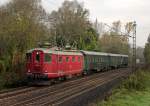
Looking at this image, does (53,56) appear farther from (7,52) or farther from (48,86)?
(7,52)

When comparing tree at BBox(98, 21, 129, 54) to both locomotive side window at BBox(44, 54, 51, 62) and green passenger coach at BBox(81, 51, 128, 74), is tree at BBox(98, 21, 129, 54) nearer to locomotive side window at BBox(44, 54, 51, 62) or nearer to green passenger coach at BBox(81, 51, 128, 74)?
green passenger coach at BBox(81, 51, 128, 74)

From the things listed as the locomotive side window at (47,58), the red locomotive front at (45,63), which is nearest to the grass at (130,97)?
the red locomotive front at (45,63)

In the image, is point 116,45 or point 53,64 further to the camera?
point 116,45

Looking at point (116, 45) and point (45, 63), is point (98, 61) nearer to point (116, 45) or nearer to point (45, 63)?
point (45, 63)

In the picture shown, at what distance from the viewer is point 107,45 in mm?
112250

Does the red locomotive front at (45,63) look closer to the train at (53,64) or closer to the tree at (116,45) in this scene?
the train at (53,64)

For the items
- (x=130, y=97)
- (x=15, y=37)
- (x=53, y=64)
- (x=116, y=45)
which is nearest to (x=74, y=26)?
(x=15, y=37)

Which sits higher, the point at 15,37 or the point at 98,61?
the point at 15,37

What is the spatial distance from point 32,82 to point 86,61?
1598 cm

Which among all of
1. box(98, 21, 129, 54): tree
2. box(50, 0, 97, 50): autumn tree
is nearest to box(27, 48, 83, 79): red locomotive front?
box(50, 0, 97, 50): autumn tree

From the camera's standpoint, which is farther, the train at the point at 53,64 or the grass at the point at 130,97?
the train at the point at 53,64

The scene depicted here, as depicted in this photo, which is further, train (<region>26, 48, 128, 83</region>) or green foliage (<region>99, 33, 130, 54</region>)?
green foliage (<region>99, 33, 130, 54</region>)

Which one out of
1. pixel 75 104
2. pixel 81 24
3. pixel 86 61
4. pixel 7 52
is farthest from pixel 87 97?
pixel 81 24

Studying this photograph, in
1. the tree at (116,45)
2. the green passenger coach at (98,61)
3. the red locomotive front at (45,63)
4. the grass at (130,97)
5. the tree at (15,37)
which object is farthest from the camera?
the tree at (116,45)
